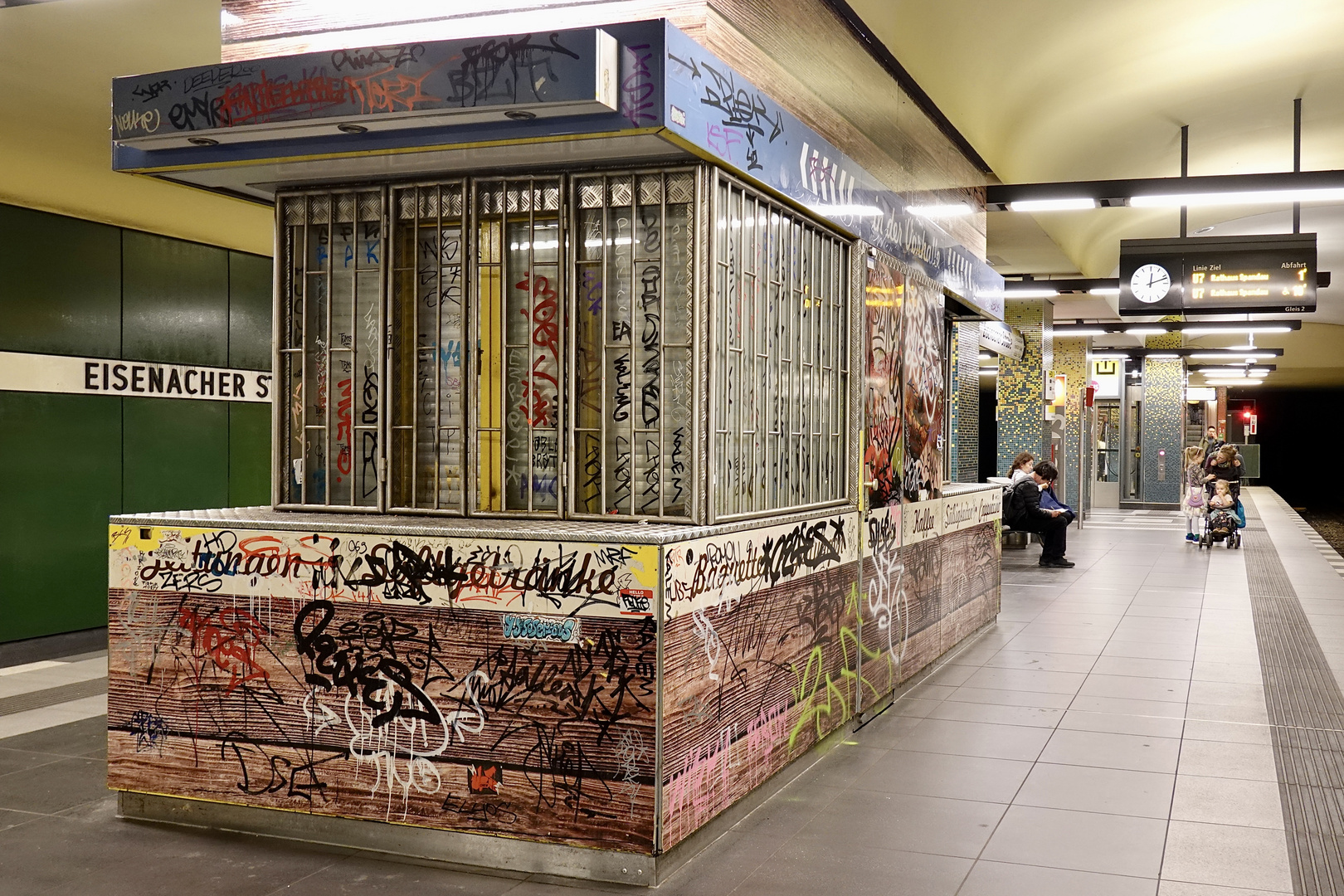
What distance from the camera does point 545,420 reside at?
4.65 meters

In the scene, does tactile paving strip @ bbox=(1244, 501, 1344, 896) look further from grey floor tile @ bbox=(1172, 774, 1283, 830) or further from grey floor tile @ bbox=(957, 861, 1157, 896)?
grey floor tile @ bbox=(957, 861, 1157, 896)

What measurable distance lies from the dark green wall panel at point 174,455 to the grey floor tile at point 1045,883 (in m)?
7.61

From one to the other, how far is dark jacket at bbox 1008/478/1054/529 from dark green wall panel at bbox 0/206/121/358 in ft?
33.4

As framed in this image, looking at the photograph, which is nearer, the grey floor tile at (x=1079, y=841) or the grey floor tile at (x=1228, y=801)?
the grey floor tile at (x=1079, y=841)

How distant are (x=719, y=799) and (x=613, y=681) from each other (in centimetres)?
80

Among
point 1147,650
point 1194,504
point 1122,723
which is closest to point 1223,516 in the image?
point 1194,504

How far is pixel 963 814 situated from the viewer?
4.58 m

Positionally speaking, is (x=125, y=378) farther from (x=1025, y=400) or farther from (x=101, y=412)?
(x=1025, y=400)

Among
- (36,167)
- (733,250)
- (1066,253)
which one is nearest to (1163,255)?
(1066,253)

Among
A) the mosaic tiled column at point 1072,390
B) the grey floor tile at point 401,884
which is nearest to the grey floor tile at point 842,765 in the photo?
the grey floor tile at point 401,884

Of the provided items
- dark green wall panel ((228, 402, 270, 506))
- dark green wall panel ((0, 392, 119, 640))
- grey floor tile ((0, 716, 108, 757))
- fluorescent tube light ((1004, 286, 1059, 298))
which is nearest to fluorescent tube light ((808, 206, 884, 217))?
grey floor tile ((0, 716, 108, 757))

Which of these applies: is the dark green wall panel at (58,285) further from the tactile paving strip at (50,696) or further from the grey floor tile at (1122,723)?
the grey floor tile at (1122,723)

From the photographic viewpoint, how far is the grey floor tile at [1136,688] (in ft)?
22.4

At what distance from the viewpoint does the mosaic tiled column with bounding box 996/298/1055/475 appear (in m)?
17.5
